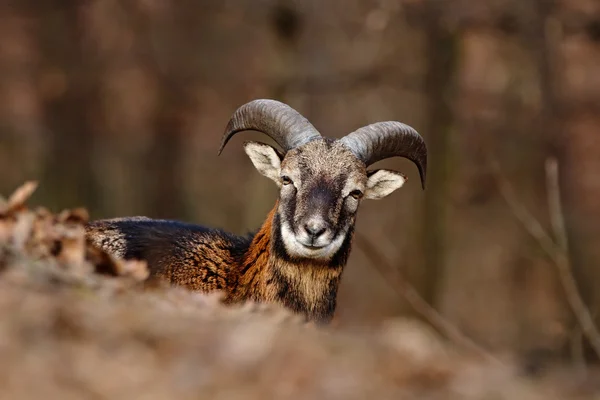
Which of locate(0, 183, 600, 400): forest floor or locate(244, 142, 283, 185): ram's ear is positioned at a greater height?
locate(244, 142, 283, 185): ram's ear

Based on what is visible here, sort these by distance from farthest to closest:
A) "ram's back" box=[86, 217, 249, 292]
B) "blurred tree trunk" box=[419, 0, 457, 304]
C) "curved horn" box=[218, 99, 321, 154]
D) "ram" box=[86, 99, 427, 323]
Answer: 1. "blurred tree trunk" box=[419, 0, 457, 304]
2. "curved horn" box=[218, 99, 321, 154]
3. "ram's back" box=[86, 217, 249, 292]
4. "ram" box=[86, 99, 427, 323]

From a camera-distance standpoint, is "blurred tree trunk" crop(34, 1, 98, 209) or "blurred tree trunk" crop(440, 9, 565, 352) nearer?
"blurred tree trunk" crop(440, 9, 565, 352)

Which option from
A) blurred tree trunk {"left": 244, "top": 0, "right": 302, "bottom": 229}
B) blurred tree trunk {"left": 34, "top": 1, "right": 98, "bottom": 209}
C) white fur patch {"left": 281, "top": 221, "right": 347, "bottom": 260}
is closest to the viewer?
white fur patch {"left": 281, "top": 221, "right": 347, "bottom": 260}

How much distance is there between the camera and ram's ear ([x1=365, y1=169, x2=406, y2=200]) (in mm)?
10945

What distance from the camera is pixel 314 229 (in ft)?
31.4

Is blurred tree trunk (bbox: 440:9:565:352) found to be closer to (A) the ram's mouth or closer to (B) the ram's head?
(B) the ram's head

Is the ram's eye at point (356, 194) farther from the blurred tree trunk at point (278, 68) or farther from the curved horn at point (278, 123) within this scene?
the blurred tree trunk at point (278, 68)

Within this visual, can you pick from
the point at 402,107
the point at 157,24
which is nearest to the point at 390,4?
the point at 402,107

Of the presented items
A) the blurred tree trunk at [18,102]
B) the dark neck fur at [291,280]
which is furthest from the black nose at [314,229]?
the blurred tree trunk at [18,102]

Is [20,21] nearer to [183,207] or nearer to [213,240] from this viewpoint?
[183,207]

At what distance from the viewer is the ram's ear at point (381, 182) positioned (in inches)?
431

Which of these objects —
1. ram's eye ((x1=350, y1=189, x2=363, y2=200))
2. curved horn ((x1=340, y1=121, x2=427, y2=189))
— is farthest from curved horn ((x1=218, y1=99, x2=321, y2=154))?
ram's eye ((x1=350, y1=189, x2=363, y2=200))

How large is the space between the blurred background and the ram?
12602 millimetres

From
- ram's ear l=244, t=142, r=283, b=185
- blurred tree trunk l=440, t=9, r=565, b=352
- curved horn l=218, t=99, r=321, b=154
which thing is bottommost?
blurred tree trunk l=440, t=9, r=565, b=352
